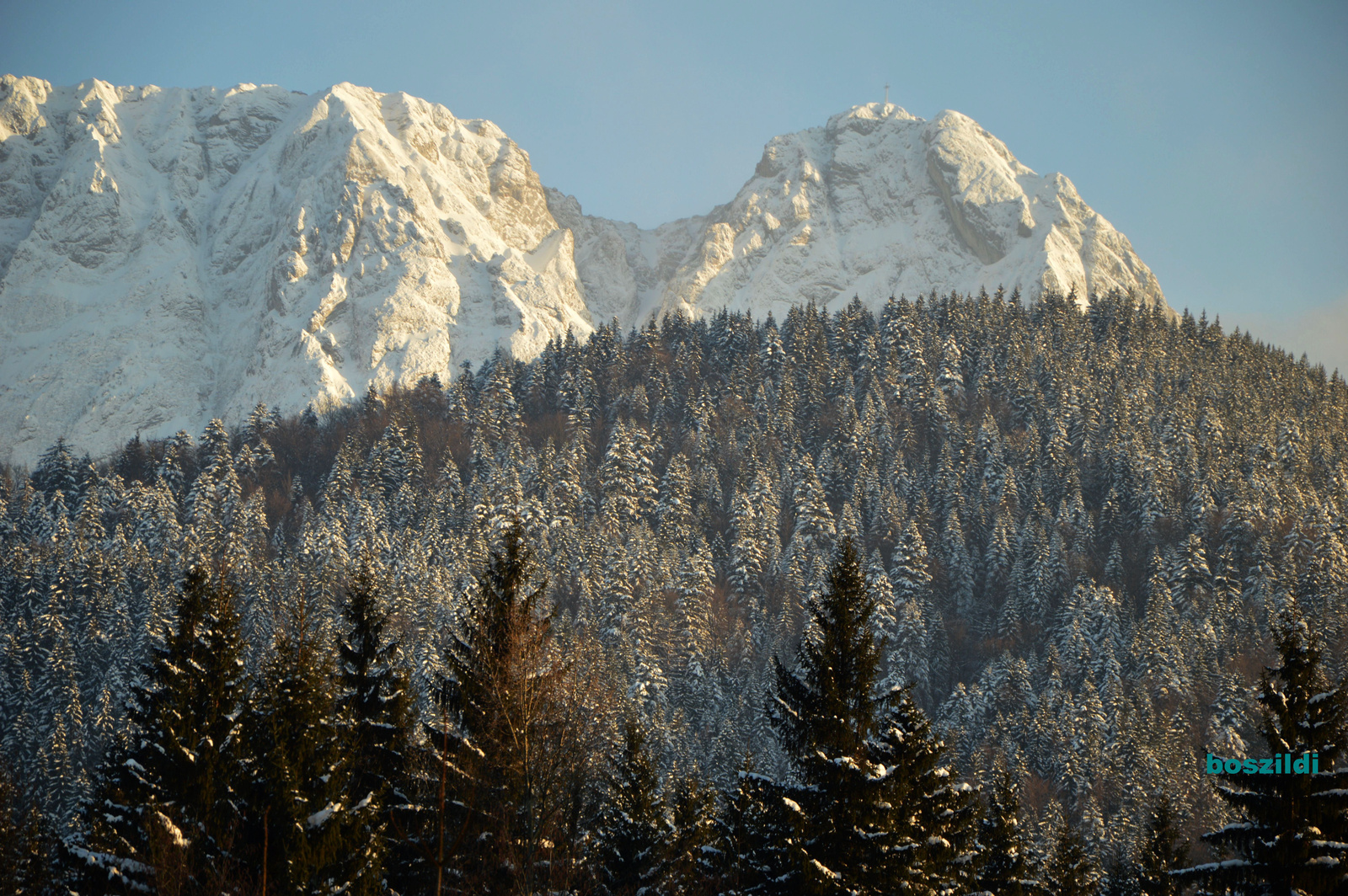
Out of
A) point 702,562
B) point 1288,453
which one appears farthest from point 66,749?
point 1288,453

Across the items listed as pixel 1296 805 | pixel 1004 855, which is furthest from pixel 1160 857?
pixel 1296 805

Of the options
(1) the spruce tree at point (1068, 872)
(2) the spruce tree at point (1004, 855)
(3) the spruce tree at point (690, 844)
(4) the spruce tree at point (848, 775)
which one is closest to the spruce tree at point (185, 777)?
(4) the spruce tree at point (848, 775)

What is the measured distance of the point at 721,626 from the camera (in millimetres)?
99188

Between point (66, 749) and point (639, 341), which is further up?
point (639, 341)

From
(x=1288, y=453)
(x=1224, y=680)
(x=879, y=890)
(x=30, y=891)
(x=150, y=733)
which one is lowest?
(x=30, y=891)

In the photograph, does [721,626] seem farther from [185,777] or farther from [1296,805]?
[1296,805]

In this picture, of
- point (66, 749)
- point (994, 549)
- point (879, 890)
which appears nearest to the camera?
point (879, 890)

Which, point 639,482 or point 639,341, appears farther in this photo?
point 639,341

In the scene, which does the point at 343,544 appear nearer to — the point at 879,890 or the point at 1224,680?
the point at 1224,680

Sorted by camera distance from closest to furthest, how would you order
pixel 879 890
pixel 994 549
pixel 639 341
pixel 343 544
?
pixel 879 890 < pixel 343 544 < pixel 994 549 < pixel 639 341

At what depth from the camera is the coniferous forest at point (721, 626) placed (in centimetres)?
1847

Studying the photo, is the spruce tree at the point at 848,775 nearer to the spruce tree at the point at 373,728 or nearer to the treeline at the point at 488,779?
the treeline at the point at 488,779

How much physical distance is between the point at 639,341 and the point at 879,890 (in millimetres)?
144940

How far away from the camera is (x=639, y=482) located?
A: 123 metres
